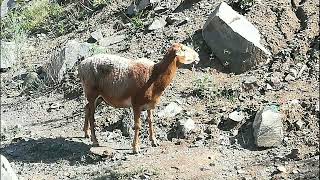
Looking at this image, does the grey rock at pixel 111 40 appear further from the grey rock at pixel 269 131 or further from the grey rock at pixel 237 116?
the grey rock at pixel 269 131

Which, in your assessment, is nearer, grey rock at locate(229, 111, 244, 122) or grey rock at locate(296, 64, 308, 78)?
grey rock at locate(229, 111, 244, 122)

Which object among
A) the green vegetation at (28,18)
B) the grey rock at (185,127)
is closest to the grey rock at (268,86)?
the grey rock at (185,127)

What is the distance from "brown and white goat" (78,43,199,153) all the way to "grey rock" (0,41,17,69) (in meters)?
4.46

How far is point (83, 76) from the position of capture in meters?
9.59

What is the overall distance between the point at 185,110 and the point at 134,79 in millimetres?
1295

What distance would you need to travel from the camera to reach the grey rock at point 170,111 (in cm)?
1016

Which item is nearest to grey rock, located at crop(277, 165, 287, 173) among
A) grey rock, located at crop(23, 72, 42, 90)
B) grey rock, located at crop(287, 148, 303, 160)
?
grey rock, located at crop(287, 148, 303, 160)

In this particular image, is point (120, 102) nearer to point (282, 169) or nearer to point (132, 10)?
point (282, 169)

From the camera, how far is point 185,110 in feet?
33.6

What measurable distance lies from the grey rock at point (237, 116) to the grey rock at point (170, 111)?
3.10ft

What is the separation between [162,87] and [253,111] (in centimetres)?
140

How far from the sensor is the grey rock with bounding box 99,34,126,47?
12.8 m

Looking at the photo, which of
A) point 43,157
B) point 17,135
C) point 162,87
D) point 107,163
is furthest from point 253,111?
point 17,135

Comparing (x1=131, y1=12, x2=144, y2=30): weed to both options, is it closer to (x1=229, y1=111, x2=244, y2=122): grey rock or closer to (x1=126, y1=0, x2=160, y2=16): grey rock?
(x1=126, y1=0, x2=160, y2=16): grey rock
